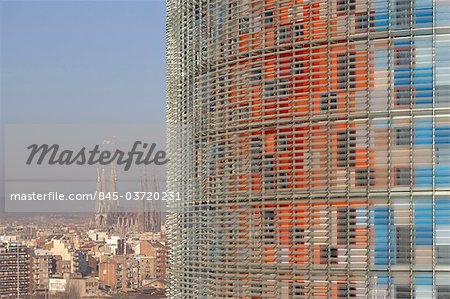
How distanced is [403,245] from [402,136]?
89cm

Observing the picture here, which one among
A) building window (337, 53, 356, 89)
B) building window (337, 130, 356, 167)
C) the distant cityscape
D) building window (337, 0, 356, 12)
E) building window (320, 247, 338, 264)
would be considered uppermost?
building window (337, 0, 356, 12)

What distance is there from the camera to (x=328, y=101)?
5.96 metres

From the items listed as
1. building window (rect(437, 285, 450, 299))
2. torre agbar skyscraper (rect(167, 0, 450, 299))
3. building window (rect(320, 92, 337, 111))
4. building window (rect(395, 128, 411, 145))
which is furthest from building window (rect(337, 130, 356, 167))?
building window (rect(437, 285, 450, 299))

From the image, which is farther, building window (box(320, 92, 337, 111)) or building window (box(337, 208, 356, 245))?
building window (box(320, 92, 337, 111))

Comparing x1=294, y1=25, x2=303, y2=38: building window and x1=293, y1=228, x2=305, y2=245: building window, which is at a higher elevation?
x1=294, y1=25, x2=303, y2=38: building window

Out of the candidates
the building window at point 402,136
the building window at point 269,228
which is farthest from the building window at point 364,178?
the building window at point 269,228

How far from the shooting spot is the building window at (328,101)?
5945 mm

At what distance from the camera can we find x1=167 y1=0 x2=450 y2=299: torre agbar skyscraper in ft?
18.6

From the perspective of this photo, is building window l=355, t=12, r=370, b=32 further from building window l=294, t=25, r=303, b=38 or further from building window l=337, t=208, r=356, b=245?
building window l=337, t=208, r=356, b=245

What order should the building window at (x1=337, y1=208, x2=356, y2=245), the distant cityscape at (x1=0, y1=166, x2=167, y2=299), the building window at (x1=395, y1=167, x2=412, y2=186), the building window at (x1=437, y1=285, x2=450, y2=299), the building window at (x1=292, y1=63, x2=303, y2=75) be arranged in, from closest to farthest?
the building window at (x1=437, y1=285, x2=450, y2=299) → the building window at (x1=395, y1=167, x2=412, y2=186) → the building window at (x1=337, y1=208, x2=356, y2=245) → the building window at (x1=292, y1=63, x2=303, y2=75) → the distant cityscape at (x1=0, y1=166, x2=167, y2=299)

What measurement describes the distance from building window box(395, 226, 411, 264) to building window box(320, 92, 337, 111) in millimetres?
1148

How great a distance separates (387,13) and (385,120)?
0.90 m

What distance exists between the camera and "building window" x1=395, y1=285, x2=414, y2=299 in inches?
222

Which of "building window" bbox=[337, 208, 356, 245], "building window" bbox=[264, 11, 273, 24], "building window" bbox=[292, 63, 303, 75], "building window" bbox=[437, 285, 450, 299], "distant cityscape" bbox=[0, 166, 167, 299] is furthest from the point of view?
"distant cityscape" bbox=[0, 166, 167, 299]
